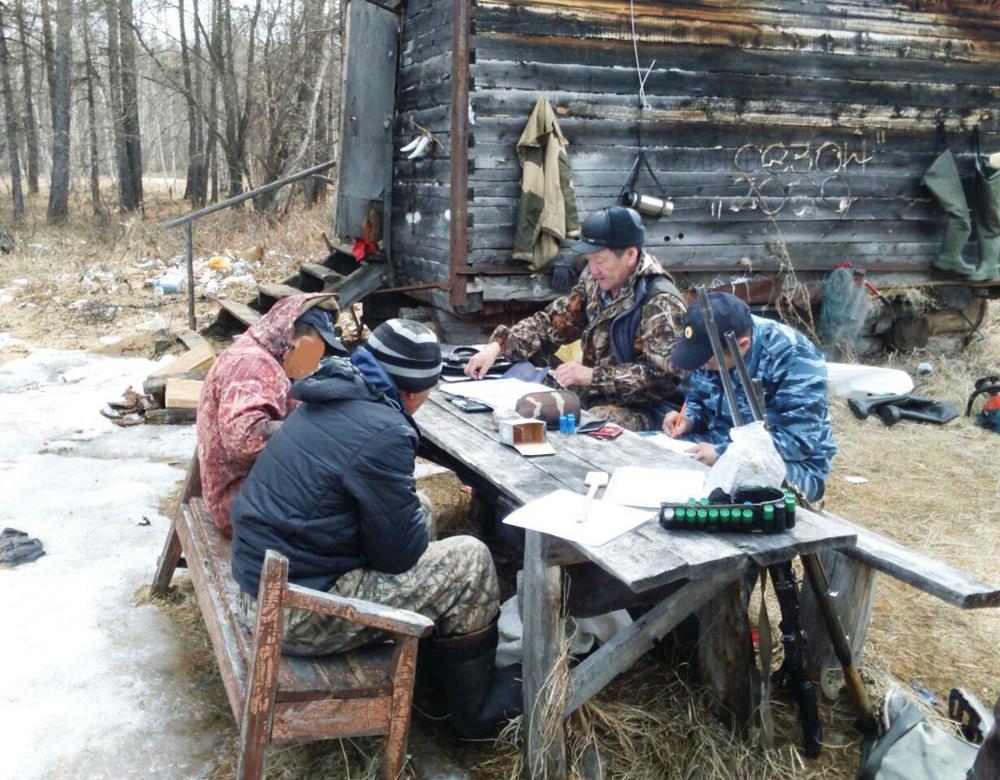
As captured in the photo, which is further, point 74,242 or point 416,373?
point 74,242

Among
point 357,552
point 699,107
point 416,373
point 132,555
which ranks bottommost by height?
point 132,555

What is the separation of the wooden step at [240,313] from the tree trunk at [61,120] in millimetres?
11699

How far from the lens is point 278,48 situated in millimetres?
18516

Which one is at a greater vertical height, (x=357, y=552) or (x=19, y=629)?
(x=357, y=552)

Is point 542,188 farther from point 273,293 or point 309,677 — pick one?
point 309,677

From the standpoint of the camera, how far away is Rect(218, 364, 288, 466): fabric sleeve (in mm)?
3443

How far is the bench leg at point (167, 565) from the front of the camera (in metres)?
4.27

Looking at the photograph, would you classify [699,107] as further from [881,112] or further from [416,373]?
[416,373]

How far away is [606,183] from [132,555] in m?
5.17

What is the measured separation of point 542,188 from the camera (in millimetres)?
7664

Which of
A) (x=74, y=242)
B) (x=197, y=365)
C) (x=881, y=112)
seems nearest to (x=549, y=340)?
(x=197, y=365)

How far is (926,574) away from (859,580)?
0.47 meters

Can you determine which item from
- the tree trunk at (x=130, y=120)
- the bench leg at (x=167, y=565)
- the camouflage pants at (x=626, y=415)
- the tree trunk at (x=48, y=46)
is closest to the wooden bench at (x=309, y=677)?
the bench leg at (x=167, y=565)

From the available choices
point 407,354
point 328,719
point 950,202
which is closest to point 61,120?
point 950,202
